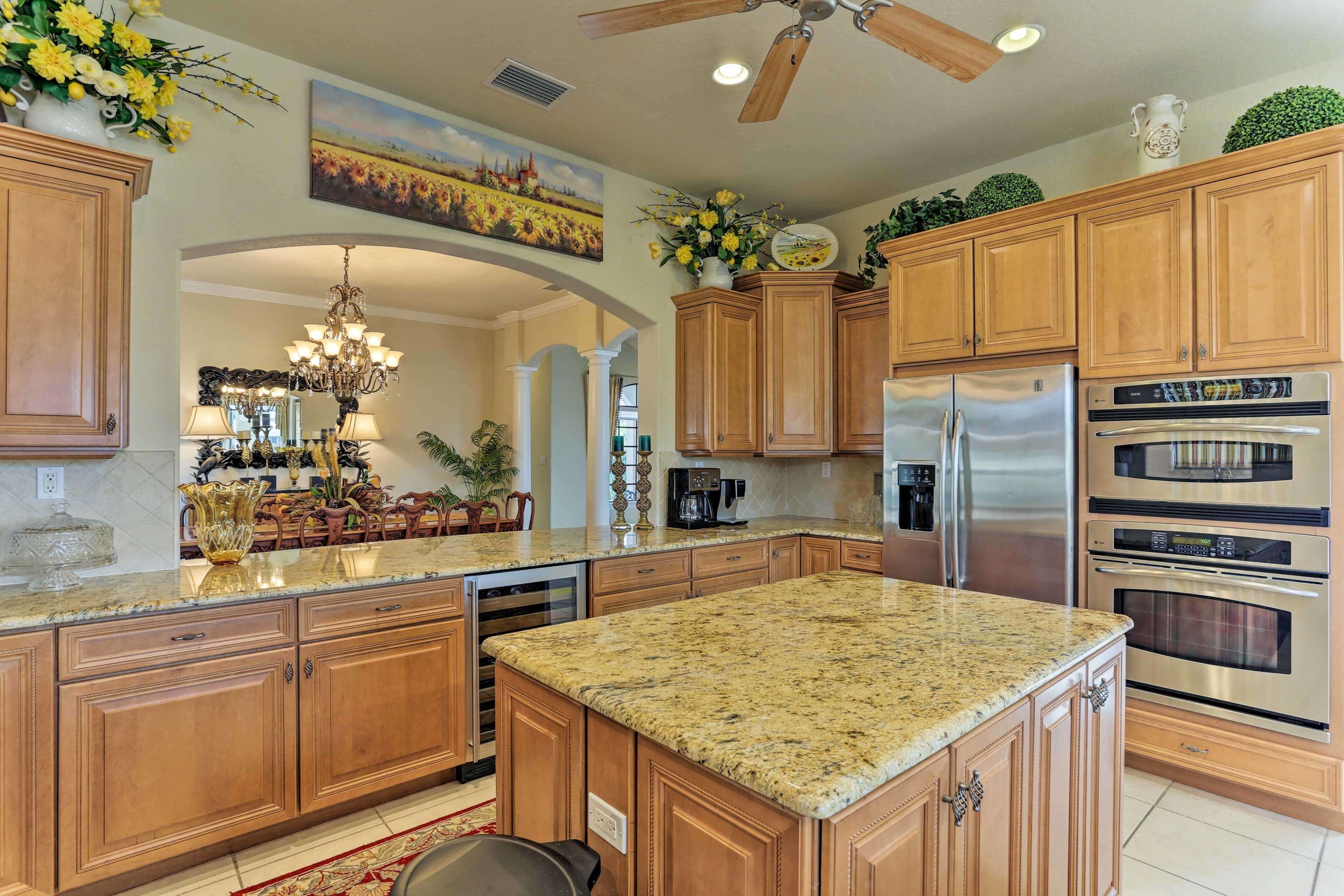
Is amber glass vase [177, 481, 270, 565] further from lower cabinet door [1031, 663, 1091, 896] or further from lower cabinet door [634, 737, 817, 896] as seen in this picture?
lower cabinet door [1031, 663, 1091, 896]

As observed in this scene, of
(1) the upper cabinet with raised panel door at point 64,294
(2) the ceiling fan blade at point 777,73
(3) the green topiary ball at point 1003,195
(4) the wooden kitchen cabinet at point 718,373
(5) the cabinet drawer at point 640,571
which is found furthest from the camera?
(4) the wooden kitchen cabinet at point 718,373

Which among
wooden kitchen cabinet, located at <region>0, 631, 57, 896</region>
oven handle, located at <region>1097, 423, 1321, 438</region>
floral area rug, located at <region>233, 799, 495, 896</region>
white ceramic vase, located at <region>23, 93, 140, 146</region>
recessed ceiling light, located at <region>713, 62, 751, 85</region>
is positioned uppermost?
recessed ceiling light, located at <region>713, 62, 751, 85</region>

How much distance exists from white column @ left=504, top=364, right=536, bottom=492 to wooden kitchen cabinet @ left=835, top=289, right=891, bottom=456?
14.0 ft

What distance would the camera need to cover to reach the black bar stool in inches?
35.7

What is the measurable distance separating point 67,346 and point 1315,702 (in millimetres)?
4236

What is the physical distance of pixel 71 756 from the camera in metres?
1.89

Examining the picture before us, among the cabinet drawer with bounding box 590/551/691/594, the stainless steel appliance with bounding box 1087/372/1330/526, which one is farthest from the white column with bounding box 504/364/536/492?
the stainless steel appliance with bounding box 1087/372/1330/526

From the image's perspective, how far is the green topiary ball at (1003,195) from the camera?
3.19 metres

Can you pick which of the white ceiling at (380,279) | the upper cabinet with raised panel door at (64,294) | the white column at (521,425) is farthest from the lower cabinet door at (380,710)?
the white column at (521,425)

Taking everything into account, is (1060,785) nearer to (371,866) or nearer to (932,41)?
(932,41)

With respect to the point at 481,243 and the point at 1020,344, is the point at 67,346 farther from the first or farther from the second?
the point at 1020,344

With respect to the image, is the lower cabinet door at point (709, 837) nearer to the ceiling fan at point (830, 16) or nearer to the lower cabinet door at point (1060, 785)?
the lower cabinet door at point (1060, 785)

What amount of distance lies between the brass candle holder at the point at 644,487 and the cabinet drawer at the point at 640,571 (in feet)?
2.17

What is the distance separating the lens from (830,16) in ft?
5.88
